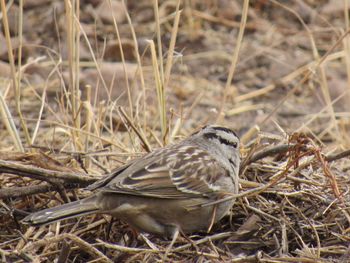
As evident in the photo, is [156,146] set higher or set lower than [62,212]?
lower

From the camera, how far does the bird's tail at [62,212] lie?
16.3 feet

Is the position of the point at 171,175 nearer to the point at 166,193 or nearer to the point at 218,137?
the point at 166,193

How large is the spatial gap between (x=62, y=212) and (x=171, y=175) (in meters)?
0.72

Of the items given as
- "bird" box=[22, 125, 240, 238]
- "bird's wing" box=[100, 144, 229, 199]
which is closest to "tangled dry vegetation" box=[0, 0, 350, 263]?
"bird" box=[22, 125, 240, 238]

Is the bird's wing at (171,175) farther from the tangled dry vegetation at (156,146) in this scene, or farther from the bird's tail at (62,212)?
the tangled dry vegetation at (156,146)

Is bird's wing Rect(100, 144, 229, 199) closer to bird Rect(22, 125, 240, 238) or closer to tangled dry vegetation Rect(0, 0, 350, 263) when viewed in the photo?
bird Rect(22, 125, 240, 238)

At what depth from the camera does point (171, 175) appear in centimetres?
541

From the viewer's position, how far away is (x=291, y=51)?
34.4 feet

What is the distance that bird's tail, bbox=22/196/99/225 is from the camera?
496 cm

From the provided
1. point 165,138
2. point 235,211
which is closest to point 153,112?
point 165,138

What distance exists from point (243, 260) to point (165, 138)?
166 cm

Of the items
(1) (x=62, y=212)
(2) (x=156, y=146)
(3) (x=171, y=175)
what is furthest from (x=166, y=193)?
(2) (x=156, y=146)

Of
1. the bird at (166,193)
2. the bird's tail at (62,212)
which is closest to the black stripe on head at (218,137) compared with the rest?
the bird at (166,193)

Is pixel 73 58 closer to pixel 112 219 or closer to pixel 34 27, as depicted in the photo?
pixel 112 219
